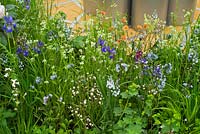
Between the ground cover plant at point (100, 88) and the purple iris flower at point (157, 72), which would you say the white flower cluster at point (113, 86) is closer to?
the ground cover plant at point (100, 88)

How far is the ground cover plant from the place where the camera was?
1.74 m

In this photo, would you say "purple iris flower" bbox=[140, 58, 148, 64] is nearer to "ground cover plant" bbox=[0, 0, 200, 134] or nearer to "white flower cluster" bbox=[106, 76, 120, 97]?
"ground cover plant" bbox=[0, 0, 200, 134]

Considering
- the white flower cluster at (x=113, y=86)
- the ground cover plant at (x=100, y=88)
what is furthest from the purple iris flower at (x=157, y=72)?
the white flower cluster at (x=113, y=86)

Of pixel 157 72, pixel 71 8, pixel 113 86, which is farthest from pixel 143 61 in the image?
pixel 71 8

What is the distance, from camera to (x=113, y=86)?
1.68 meters

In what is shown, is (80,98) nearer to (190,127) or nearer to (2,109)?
(2,109)

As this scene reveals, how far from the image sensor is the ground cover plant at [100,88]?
5.70 feet

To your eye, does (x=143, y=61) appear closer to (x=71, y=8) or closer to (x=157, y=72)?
(x=157, y=72)

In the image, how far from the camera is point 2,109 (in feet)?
6.05

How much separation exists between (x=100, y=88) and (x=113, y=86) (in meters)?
0.15

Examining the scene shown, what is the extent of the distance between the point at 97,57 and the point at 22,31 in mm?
504

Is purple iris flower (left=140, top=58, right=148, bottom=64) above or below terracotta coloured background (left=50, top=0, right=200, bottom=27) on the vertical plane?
below

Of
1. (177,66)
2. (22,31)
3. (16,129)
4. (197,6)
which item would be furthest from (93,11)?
(16,129)

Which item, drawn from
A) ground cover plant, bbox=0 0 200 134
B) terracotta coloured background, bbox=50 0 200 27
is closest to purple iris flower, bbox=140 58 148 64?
ground cover plant, bbox=0 0 200 134
